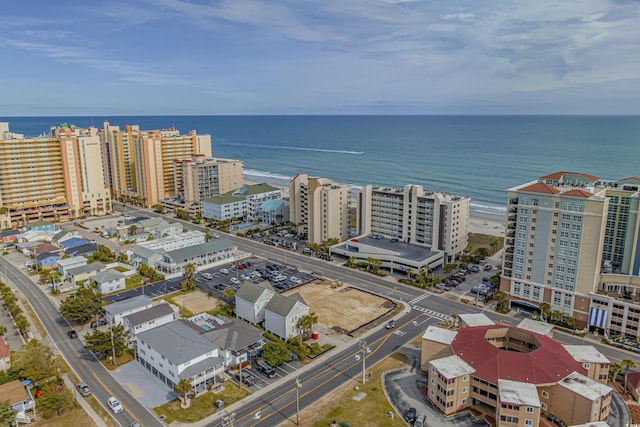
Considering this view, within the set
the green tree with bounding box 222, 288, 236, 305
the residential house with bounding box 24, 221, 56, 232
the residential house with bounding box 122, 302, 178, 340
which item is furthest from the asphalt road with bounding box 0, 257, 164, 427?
the residential house with bounding box 24, 221, 56, 232

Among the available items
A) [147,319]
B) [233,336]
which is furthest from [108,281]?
[233,336]

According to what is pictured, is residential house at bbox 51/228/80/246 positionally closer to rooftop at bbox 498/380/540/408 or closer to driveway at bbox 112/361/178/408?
driveway at bbox 112/361/178/408

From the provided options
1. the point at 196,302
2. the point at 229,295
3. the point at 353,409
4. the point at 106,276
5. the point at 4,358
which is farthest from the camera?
the point at 106,276

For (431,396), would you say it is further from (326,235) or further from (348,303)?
(326,235)

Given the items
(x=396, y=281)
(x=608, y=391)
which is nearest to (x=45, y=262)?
(x=396, y=281)

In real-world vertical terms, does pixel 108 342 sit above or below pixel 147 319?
below

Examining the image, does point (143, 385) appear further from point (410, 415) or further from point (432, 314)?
point (432, 314)
